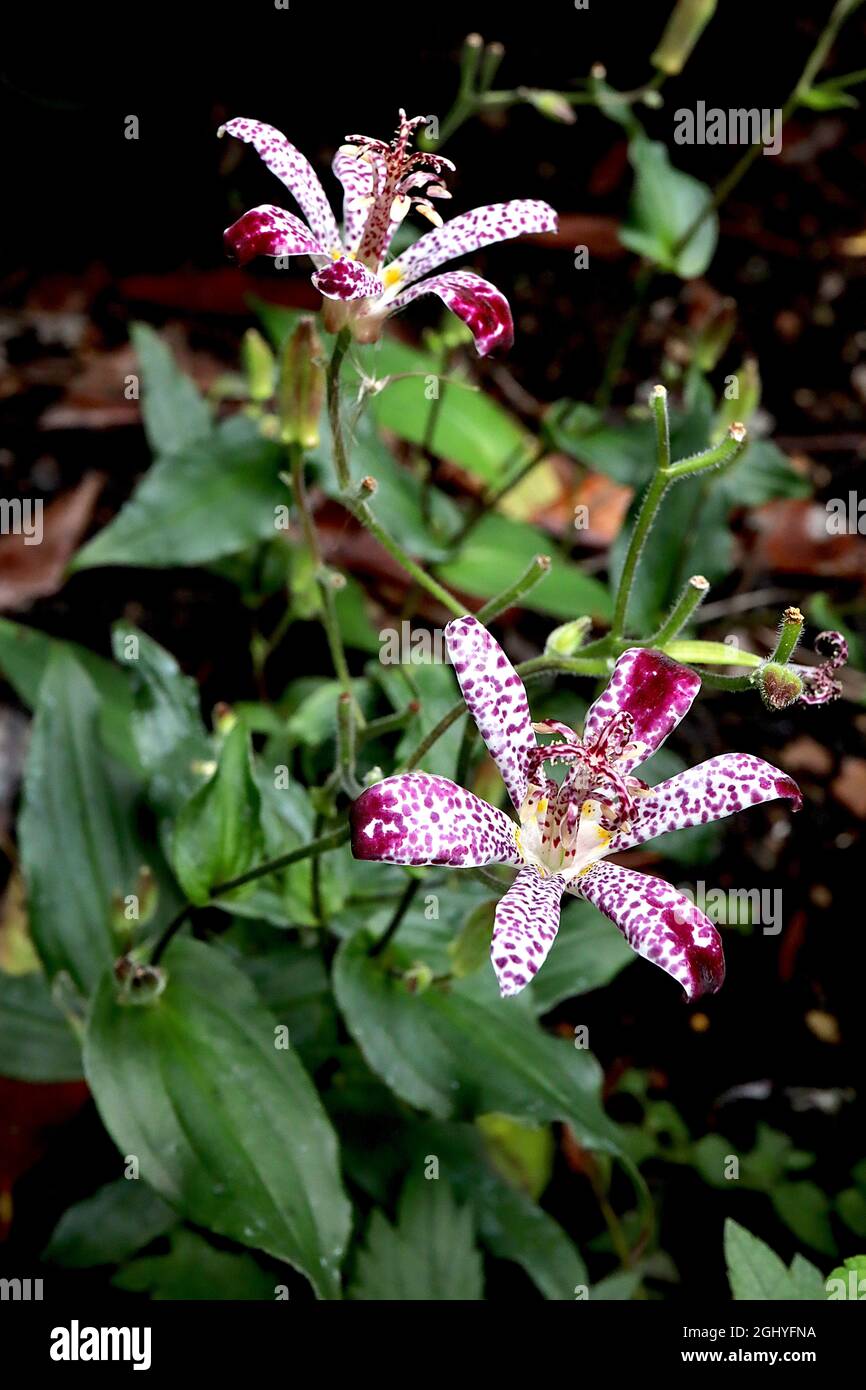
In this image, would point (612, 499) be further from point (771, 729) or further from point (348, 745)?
point (348, 745)

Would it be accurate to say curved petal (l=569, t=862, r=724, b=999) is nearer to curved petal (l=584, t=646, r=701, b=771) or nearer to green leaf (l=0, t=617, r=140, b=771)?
curved petal (l=584, t=646, r=701, b=771)

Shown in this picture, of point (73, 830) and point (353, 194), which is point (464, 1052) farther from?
point (353, 194)

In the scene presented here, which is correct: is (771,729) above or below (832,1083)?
above

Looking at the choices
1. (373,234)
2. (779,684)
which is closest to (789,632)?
(779,684)

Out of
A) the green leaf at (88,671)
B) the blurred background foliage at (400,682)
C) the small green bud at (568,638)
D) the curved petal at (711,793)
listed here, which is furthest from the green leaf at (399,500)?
the curved petal at (711,793)
